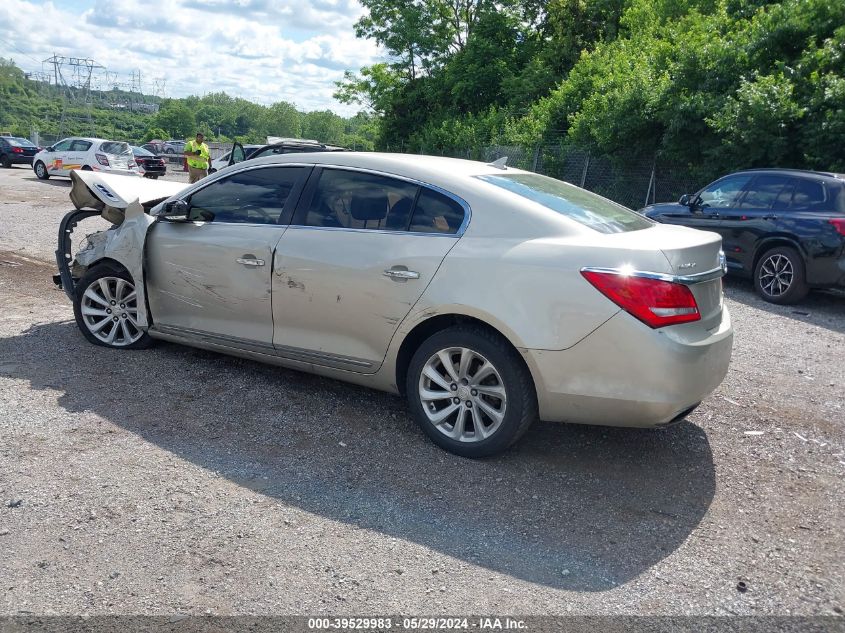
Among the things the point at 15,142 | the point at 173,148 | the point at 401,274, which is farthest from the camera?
the point at 173,148

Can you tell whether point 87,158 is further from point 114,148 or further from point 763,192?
point 763,192

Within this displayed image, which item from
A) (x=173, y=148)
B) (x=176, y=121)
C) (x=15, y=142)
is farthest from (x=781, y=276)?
(x=176, y=121)

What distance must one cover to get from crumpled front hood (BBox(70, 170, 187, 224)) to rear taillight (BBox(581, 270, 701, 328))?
3.83 metres

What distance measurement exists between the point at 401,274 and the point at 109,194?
2.91 metres

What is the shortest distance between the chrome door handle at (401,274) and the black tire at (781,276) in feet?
21.9

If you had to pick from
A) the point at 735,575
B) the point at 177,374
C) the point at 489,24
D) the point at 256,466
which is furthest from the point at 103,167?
the point at 735,575

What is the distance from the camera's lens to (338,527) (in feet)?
11.6

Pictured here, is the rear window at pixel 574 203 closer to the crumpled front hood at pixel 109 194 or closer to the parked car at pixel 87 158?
the crumpled front hood at pixel 109 194

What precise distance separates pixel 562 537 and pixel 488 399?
3.06ft

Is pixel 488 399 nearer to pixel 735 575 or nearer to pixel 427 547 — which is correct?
pixel 427 547

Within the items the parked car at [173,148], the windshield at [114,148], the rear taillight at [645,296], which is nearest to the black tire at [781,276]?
the rear taillight at [645,296]

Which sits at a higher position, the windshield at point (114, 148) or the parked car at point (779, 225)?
the parked car at point (779, 225)

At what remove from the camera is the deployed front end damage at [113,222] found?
5.59m

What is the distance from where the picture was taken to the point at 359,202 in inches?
185
